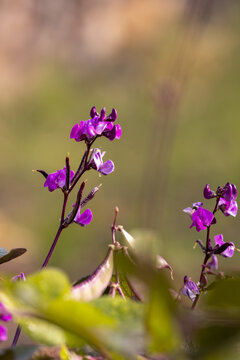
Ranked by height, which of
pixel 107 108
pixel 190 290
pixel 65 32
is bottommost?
pixel 107 108

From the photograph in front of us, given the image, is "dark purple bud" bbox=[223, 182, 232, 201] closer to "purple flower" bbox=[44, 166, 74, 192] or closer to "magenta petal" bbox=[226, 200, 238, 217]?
"magenta petal" bbox=[226, 200, 238, 217]

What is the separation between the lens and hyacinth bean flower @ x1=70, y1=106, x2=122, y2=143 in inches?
21.3

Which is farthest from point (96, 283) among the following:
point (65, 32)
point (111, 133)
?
point (65, 32)

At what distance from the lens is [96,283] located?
420 mm

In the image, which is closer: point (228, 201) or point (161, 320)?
point (161, 320)

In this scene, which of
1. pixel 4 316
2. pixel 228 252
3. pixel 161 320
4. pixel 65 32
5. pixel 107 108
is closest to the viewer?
pixel 161 320

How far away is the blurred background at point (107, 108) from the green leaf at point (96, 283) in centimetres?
362

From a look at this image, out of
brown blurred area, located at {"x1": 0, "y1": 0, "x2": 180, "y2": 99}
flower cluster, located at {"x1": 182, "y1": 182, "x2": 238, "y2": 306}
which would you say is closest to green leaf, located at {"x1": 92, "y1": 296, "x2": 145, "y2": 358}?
flower cluster, located at {"x1": 182, "y1": 182, "x2": 238, "y2": 306}

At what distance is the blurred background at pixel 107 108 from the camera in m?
4.52

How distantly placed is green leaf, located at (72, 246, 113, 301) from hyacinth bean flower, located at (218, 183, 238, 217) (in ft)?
0.50

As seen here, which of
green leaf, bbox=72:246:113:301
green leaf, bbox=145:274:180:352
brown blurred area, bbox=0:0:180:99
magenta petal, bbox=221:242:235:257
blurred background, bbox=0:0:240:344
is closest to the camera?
green leaf, bbox=145:274:180:352

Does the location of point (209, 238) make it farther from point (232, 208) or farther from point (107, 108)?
point (107, 108)

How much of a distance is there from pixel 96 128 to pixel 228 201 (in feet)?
0.43

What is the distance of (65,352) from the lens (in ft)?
1.16
